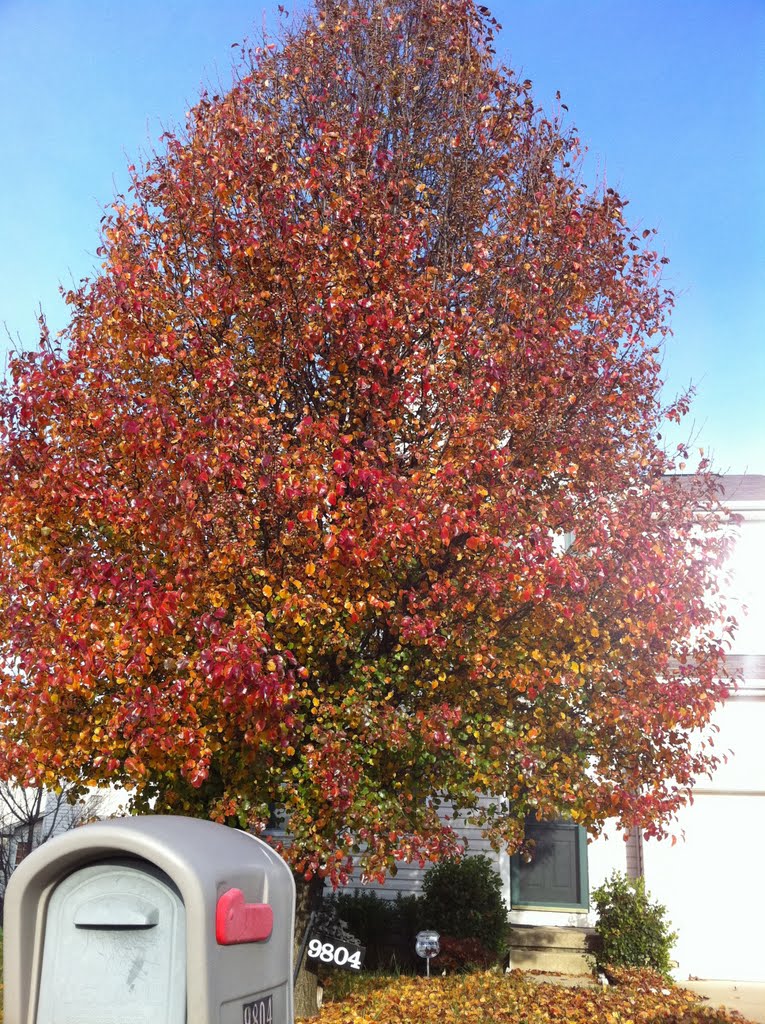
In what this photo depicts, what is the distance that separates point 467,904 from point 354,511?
25.2 ft

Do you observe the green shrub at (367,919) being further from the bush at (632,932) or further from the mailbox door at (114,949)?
the mailbox door at (114,949)

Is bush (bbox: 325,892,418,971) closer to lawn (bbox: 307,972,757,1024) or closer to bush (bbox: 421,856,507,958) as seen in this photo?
bush (bbox: 421,856,507,958)

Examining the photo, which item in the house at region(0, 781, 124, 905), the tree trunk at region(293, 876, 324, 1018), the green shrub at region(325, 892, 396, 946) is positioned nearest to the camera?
the tree trunk at region(293, 876, 324, 1018)

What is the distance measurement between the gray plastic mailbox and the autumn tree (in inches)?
124

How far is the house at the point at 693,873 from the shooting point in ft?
45.3

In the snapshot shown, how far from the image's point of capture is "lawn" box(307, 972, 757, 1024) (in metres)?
9.71

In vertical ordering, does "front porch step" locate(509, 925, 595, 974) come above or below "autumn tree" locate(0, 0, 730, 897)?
below

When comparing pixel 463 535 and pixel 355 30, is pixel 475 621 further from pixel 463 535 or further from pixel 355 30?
pixel 355 30

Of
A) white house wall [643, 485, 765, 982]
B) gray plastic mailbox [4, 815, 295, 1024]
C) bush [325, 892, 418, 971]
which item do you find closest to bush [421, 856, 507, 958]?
bush [325, 892, 418, 971]

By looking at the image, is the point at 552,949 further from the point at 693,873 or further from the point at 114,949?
the point at 114,949

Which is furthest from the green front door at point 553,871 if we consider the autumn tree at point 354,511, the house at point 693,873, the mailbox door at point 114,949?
the mailbox door at point 114,949

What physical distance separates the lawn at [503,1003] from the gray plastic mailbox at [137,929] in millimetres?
6189

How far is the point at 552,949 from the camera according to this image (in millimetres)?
13547

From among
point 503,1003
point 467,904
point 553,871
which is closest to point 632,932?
point 553,871
